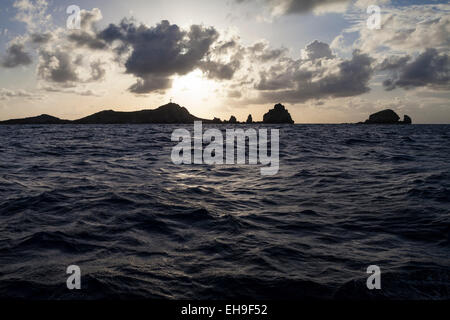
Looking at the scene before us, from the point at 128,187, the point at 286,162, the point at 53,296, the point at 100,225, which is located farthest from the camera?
the point at 286,162

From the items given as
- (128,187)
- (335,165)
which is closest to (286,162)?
(335,165)

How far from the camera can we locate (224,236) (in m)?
6.99

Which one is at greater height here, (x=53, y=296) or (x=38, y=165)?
(x=38, y=165)

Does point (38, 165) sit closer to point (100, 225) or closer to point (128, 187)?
point (128, 187)

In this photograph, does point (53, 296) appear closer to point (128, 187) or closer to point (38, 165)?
point (128, 187)

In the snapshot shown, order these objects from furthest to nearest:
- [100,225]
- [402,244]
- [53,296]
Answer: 1. [100,225]
2. [402,244]
3. [53,296]

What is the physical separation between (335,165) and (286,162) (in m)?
3.17

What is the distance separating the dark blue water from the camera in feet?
15.7

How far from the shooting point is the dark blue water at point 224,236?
189 inches

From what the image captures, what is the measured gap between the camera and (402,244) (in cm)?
648
